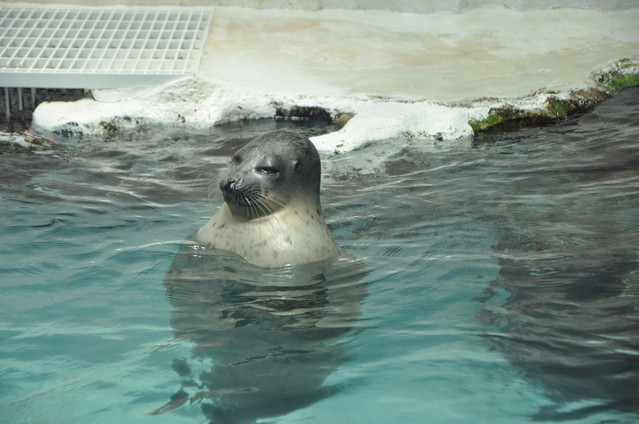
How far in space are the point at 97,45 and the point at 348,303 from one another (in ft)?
22.3

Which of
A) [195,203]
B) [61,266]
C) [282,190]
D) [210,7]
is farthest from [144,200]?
[210,7]

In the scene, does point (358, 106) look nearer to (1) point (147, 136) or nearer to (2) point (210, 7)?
(1) point (147, 136)

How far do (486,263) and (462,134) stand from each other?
322 centimetres

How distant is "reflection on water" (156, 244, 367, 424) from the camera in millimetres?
2887

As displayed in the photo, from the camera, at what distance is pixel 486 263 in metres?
4.37

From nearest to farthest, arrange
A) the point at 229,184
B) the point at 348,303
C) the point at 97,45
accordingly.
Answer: the point at 348,303, the point at 229,184, the point at 97,45

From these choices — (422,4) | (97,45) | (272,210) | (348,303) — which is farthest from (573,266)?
(422,4)

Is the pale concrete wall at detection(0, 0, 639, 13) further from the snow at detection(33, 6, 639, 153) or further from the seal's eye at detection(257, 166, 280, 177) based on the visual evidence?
the seal's eye at detection(257, 166, 280, 177)

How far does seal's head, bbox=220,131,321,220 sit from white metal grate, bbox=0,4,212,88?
4.49 metres

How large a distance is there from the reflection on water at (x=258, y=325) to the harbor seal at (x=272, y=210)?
82 mm

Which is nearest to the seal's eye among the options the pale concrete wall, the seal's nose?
the seal's nose

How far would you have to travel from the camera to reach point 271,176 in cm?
416

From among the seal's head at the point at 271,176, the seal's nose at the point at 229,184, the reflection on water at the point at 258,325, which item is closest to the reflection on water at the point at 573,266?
the reflection on water at the point at 258,325

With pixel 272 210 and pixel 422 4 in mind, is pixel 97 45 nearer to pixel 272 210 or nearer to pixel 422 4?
pixel 422 4
